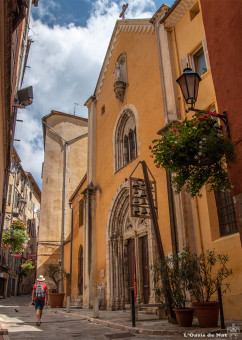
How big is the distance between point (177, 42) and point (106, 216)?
325 inches

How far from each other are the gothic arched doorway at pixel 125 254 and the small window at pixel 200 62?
5.56m

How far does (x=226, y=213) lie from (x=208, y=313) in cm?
319

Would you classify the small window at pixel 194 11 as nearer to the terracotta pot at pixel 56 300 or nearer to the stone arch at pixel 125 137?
the stone arch at pixel 125 137

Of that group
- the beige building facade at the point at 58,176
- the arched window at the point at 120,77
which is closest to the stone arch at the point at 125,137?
the arched window at the point at 120,77

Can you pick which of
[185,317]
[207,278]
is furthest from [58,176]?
[185,317]

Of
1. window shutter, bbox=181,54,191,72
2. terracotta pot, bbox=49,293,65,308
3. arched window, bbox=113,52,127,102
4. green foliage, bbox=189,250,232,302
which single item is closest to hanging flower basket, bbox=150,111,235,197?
green foliage, bbox=189,250,232,302

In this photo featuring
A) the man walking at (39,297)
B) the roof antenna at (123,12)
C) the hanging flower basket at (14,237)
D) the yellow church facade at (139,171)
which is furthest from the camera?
the roof antenna at (123,12)

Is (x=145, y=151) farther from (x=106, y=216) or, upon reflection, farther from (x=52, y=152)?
(x=52, y=152)

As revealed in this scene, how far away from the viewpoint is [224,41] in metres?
6.23

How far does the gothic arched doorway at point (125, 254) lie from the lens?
40.2ft

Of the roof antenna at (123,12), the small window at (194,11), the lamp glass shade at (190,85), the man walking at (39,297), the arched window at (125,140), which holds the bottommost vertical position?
the man walking at (39,297)

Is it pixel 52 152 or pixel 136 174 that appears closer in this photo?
pixel 136 174

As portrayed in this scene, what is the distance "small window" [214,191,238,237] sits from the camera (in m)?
8.77

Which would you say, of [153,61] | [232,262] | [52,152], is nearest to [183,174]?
[232,262]
